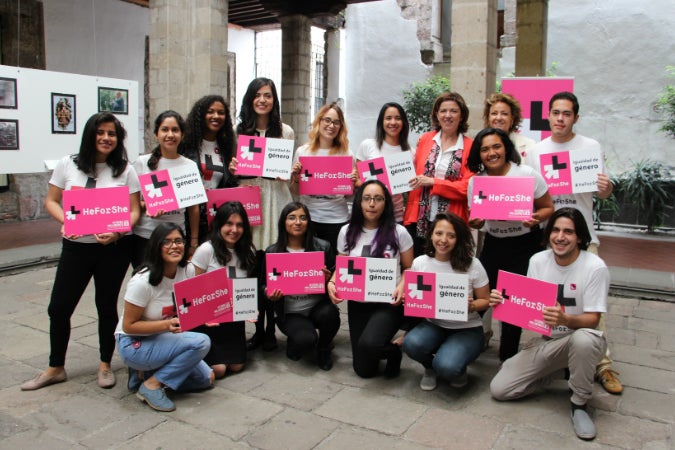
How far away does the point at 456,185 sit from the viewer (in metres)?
4.05

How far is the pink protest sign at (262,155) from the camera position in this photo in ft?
14.2

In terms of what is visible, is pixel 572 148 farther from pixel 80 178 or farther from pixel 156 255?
pixel 80 178

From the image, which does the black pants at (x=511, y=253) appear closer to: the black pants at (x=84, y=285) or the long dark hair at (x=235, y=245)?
the long dark hair at (x=235, y=245)

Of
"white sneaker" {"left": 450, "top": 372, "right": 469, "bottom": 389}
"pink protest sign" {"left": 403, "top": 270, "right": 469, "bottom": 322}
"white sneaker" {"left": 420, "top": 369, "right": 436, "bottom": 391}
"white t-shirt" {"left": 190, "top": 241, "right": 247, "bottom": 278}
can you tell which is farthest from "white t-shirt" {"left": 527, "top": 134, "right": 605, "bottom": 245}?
"white t-shirt" {"left": 190, "top": 241, "right": 247, "bottom": 278}

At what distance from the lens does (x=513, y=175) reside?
3.80 m

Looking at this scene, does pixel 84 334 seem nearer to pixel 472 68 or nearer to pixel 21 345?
pixel 21 345

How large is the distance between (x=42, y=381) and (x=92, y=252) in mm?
847

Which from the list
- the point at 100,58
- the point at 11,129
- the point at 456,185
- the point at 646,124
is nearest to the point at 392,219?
the point at 456,185

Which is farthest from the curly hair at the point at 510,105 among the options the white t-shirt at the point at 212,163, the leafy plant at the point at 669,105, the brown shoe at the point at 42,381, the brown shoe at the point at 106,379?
the leafy plant at the point at 669,105

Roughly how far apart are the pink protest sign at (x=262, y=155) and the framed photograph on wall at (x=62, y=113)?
3.84 m

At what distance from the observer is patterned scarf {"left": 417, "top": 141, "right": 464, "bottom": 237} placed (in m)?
4.13

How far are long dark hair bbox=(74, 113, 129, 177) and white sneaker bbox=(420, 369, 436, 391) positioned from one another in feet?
7.31

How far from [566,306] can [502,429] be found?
2.47 feet

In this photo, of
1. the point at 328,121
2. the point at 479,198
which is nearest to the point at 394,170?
the point at 328,121
